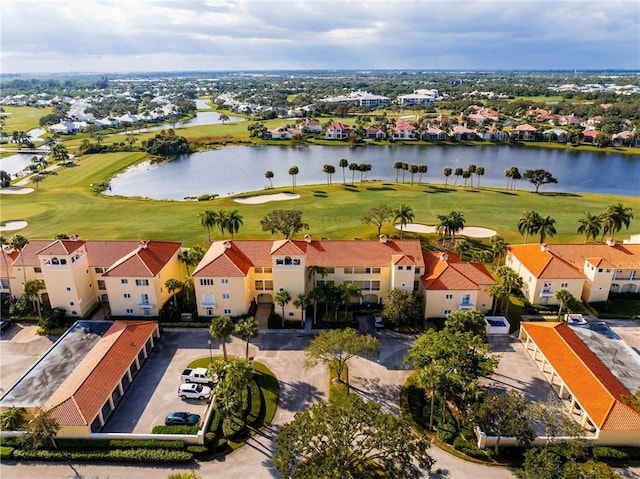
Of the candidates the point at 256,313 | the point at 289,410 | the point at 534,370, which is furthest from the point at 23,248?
the point at 534,370

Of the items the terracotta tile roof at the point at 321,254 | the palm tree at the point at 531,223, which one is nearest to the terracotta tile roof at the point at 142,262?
the terracotta tile roof at the point at 321,254

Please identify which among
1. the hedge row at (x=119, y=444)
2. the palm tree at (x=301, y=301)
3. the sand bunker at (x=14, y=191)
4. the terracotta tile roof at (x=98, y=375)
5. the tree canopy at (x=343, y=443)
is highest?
the tree canopy at (x=343, y=443)

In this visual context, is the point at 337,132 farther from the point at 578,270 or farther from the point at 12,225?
the point at 578,270

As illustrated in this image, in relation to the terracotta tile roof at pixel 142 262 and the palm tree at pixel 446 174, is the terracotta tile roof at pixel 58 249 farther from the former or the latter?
the palm tree at pixel 446 174

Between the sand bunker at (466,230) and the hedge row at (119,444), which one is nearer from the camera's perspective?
the hedge row at (119,444)

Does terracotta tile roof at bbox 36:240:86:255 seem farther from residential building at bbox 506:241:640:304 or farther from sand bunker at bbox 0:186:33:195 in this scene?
sand bunker at bbox 0:186:33:195

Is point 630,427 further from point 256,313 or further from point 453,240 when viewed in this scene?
point 453,240

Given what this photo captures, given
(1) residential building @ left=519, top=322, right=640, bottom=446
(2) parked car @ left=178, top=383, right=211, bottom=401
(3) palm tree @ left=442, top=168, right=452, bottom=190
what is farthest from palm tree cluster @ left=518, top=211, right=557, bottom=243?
(2) parked car @ left=178, top=383, right=211, bottom=401
